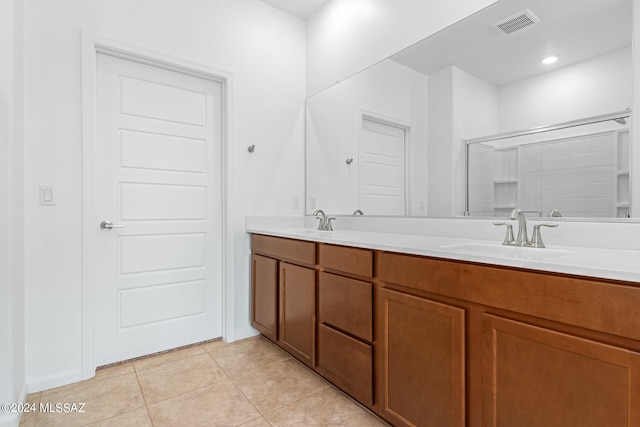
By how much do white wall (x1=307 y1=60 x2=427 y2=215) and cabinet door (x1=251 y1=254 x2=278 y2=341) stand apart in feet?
2.35

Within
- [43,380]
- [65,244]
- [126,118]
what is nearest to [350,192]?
[126,118]

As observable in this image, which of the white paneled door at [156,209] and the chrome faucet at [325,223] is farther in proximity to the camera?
the chrome faucet at [325,223]

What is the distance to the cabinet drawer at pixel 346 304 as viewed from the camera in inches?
59.8

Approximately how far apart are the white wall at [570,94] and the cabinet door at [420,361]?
101 cm

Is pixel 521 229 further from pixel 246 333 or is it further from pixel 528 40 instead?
pixel 246 333

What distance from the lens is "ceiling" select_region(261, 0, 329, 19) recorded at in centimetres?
271

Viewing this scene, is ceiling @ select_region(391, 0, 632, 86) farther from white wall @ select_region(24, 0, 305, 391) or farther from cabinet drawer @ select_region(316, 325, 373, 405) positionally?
cabinet drawer @ select_region(316, 325, 373, 405)

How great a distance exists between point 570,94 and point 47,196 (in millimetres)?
2706

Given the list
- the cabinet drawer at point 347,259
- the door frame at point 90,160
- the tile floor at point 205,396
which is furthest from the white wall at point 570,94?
the door frame at point 90,160

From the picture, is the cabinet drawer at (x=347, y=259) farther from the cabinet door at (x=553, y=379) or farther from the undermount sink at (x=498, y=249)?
the cabinet door at (x=553, y=379)

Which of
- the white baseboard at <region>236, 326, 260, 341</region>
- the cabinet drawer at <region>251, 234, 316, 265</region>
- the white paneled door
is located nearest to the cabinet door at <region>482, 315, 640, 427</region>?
the cabinet drawer at <region>251, 234, 316, 265</region>

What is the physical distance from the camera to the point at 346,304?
1.64m

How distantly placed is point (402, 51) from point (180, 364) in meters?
2.50

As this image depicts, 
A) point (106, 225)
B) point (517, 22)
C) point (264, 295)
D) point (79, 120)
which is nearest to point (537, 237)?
point (517, 22)
